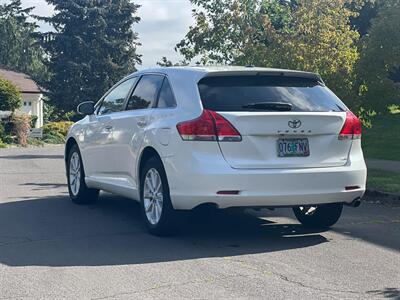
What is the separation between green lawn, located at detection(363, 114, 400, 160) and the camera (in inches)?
891

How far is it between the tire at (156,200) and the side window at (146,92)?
85cm

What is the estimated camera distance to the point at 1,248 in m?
7.41

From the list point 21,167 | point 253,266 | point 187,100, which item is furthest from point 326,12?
point 253,266

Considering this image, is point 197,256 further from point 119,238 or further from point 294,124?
point 294,124

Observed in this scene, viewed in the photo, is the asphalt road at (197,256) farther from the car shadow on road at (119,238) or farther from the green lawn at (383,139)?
the green lawn at (383,139)

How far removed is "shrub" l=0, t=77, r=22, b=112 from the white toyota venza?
31.6 meters

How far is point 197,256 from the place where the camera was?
22.8ft

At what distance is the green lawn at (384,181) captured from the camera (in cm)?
1209

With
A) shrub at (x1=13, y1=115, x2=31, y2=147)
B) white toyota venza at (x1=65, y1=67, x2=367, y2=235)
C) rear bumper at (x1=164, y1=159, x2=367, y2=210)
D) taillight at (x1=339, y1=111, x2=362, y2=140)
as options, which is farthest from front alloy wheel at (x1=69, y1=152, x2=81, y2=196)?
shrub at (x1=13, y1=115, x2=31, y2=147)

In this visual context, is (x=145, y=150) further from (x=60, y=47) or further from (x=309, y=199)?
(x=60, y=47)

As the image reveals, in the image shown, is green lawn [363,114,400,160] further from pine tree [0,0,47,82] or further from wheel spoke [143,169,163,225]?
pine tree [0,0,47,82]

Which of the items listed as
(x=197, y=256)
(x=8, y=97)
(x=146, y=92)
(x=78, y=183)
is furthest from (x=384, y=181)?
(x=8, y=97)

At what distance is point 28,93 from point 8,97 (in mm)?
17982

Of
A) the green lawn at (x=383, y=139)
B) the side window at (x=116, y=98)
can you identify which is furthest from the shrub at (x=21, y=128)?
the side window at (x=116, y=98)
